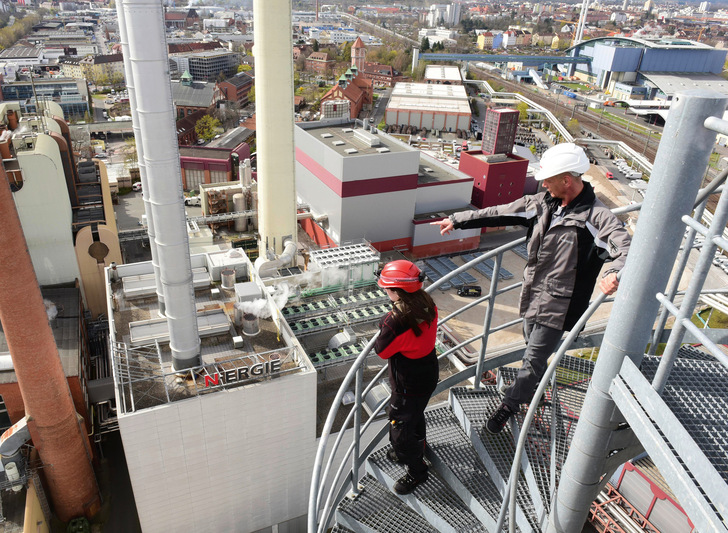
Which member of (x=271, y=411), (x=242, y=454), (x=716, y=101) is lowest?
(x=242, y=454)

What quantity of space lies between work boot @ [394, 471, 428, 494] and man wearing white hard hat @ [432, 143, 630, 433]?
117cm

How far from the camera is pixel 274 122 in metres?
23.8

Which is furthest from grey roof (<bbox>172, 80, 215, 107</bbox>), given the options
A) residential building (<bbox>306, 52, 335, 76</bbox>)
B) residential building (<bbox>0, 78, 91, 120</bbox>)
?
residential building (<bbox>306, 52, 335, 76</bbox>)

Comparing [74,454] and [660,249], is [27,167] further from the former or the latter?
[660,249]

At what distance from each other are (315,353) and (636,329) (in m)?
16.1

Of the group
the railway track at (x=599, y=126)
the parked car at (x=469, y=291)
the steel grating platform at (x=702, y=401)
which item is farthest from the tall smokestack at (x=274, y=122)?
the railway track at (x=599, y=126)

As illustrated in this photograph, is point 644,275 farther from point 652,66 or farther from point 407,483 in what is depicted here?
point 652,66

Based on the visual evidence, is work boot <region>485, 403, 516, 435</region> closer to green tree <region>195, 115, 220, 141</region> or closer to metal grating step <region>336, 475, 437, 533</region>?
metal grating step <region>336, 475, 437, 533</region>

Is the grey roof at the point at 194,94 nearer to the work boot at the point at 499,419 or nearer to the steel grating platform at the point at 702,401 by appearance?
the work boot at the point at 499,419

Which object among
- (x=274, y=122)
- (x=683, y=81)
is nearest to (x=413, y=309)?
(x=274, y=122)

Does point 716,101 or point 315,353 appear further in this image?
point 315,353

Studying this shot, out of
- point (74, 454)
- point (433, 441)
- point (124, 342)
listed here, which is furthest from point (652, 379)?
point (74, 454)

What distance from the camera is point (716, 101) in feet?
10.0

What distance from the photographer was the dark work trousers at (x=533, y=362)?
5676 mm
